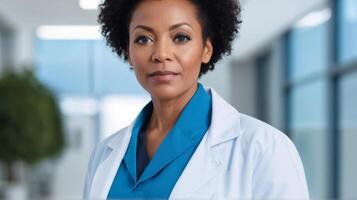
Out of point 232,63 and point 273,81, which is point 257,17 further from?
point 232,63

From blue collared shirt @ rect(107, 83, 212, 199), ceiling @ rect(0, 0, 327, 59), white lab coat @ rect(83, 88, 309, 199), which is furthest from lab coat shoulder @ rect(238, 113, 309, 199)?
ceiling @ rect(0, 0, 327, 59)

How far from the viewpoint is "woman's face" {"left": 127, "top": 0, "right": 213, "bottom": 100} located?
3.00ft

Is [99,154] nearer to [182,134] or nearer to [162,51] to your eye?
[182,134]

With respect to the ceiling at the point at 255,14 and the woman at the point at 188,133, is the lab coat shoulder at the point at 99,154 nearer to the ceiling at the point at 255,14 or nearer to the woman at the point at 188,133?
the woman at the point at 188,133

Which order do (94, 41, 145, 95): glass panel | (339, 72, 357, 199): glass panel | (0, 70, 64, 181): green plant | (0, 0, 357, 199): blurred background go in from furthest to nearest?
(94, 41, 145, 95): glass panel
(0, 70, 64, 181): green plant
(0, 0, 357, 199): blurred background
(339, 72, 357, 199): glass panel

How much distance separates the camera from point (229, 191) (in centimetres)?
91

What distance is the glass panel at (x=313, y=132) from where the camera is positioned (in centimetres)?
641

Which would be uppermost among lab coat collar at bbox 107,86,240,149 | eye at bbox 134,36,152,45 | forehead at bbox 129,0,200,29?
forehead at bbox 129,0,200,29

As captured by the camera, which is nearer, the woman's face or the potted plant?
the woman's face

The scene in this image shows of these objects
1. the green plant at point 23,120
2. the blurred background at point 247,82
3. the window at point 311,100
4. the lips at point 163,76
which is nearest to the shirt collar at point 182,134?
the lips at point 163,76

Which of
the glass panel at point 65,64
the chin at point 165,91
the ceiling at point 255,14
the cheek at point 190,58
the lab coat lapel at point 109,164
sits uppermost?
the ceiling at point 255,14

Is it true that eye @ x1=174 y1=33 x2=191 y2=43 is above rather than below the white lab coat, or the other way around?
above

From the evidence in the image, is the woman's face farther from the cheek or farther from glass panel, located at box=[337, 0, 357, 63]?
glass panel, located at box=[337, 0, 357, 63]

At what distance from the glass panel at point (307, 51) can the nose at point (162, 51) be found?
5.32m
